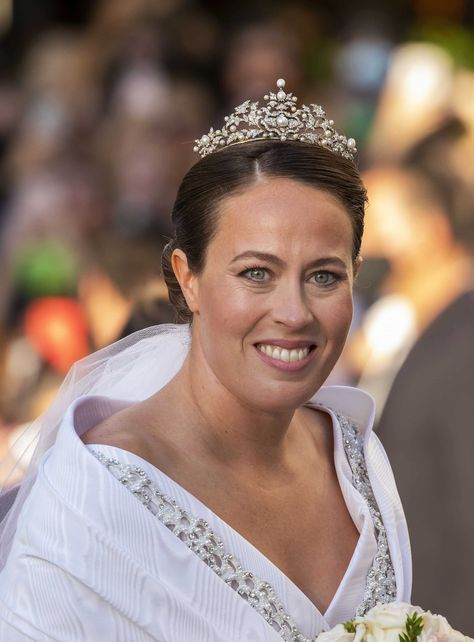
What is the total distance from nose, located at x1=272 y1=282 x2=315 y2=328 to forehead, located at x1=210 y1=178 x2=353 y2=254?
0.27 feet

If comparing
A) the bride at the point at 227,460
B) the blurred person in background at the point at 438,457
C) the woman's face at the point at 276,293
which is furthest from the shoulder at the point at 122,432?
the blurred person in background at the point at 438,457

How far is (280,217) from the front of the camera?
2.19m

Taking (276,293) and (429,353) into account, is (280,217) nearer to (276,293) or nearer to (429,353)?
(276,293)

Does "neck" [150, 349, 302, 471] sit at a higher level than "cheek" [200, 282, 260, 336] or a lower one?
lower

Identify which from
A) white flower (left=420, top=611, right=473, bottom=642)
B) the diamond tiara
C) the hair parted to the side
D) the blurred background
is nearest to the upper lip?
the hair parted to the side

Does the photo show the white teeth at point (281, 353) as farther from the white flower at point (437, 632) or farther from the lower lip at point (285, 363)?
the white flower at point (437, 632)

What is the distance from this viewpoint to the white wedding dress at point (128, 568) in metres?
2.02

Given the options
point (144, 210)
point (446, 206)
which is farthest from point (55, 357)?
point (446, 206)

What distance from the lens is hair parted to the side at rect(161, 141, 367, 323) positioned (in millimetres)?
2258

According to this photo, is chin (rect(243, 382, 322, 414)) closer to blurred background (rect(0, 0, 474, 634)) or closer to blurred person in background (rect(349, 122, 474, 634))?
blurred person in background (rect(349, 122, 474, 634))

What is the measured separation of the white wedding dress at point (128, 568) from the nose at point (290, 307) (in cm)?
38

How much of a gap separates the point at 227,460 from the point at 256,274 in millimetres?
429

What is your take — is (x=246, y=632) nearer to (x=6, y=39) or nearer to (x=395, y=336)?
(x=395, y=336)

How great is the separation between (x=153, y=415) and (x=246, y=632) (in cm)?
47
